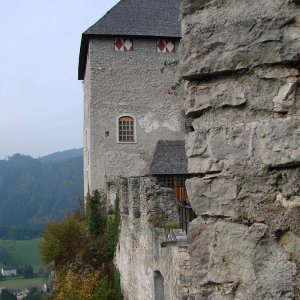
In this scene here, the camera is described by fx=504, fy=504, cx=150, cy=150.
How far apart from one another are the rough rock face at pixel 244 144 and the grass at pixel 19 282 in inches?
3190

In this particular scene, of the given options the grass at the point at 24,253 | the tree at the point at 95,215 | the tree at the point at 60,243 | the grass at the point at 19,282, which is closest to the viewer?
the tree at the point at 60,243

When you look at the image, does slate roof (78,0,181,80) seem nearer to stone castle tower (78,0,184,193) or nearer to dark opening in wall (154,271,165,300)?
stone castle tower (78,0,184,193)

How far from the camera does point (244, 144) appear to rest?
2539mm

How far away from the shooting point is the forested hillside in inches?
6240

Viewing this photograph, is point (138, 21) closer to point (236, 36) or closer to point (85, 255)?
point (85, 255)

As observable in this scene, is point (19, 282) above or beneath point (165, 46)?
beneath

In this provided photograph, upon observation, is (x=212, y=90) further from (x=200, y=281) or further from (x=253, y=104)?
(x=200, y=281)

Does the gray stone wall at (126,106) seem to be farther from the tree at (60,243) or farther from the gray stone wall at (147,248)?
the gray stone wall at (147,248)

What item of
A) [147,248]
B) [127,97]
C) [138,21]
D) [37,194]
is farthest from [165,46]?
[37,194]

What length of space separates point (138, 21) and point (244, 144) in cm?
1958

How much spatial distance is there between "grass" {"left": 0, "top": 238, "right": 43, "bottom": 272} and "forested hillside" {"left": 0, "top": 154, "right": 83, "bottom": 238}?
2901cm

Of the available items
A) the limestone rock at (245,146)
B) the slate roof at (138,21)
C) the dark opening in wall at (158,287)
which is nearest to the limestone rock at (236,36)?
the limestone rock at (245,146)

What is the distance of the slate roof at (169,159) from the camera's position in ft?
62.8

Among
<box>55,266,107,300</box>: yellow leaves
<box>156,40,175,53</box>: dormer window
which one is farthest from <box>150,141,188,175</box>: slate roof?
<box>55,266,107,300</box>: yellow leaves
